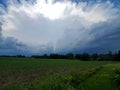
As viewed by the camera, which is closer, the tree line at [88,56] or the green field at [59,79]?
the green field at [59,79]

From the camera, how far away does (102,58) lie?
5546 inches

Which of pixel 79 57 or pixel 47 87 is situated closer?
pixel 47 87

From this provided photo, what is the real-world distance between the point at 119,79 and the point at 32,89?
15164 millimetres

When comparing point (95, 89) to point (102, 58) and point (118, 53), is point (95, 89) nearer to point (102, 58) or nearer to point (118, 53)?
point (118, 53)

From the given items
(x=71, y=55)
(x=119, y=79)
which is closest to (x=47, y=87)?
(x=119, y=79)

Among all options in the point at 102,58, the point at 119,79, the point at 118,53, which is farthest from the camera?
the point at 102,58

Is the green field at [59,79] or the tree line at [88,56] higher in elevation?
the tree line at [88,56]

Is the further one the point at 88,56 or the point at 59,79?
the point at 88,56

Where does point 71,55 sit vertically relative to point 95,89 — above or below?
above

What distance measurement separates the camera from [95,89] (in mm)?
20750

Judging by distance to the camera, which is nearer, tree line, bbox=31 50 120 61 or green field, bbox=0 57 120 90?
green field, bbox=0 57 120 90

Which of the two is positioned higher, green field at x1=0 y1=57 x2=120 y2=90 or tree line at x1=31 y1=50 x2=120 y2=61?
tree line at x1=31 y1=50 x2=120 y2=61

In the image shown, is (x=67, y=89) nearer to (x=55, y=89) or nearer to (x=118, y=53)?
(x=55, y=89)

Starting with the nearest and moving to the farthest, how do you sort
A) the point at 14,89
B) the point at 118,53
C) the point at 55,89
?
the point at 14,89 → the point at 55,89 → the point at 118,53
